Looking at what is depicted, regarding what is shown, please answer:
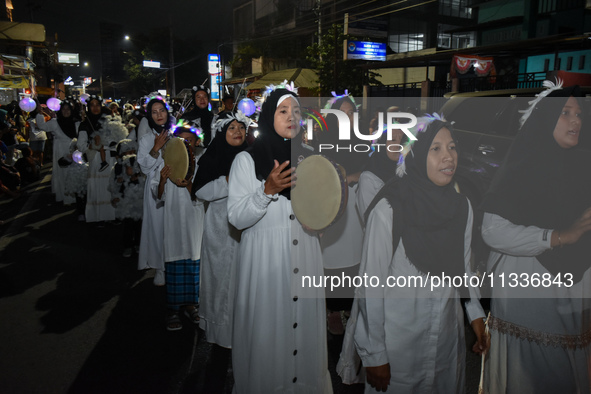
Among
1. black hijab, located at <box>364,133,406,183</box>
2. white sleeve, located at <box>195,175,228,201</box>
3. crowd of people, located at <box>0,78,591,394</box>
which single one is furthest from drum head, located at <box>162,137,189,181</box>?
black hijab, located at <box>364,133,406,183</box>

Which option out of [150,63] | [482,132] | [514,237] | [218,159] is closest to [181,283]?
[218,159]

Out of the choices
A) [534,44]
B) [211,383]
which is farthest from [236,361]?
[534,44]

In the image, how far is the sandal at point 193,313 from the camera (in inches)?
185

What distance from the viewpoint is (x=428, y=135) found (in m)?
2.33

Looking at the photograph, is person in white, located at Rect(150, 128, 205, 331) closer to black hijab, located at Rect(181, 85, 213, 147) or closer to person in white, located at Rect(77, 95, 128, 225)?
black hijab, located at Rect(181, 85, 213, 147)

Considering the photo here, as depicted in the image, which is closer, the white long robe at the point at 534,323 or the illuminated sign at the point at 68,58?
the white long robe at the point at 534,323

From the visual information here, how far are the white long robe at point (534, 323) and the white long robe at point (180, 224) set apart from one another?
299 centimetres

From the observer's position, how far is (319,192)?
8.64ft

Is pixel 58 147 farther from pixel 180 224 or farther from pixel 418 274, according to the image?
pixel 418 274

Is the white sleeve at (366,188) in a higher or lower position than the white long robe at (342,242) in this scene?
higher

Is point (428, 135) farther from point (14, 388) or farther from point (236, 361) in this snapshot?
point (14, 388)

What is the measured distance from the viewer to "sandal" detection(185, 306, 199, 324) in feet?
15.5

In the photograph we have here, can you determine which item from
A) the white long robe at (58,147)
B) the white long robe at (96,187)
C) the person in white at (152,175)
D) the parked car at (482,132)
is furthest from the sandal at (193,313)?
the white long robe at (58,147)

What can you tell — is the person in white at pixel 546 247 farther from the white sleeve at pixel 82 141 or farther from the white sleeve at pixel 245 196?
the white sleeve at pixel 82 141
